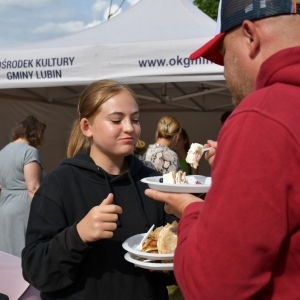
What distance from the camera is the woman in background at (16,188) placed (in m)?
4.89

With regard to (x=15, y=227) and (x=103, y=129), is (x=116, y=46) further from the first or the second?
(x=103, y=129)

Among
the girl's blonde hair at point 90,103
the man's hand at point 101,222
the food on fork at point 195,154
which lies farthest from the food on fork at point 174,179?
the girl's blonde hair at point 90,103

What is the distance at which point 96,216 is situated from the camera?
161 centimetres

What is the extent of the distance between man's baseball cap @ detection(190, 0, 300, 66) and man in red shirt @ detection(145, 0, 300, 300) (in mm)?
15

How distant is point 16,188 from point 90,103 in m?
3.19

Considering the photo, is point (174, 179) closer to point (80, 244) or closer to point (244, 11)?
point (80, 244)

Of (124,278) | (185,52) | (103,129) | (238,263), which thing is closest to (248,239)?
(238,263)

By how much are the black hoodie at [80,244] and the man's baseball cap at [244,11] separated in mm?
916

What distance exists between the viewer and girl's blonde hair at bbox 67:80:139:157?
206 centimetres

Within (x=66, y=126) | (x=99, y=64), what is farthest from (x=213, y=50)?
(x=66, y=126)

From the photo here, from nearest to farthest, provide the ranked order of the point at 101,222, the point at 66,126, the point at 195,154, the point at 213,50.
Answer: the point at 213,50
the point at 101,222
the point at 195,154
the point at 66,126

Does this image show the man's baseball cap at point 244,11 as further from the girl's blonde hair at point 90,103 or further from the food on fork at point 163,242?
the girl's blonde hair at point 90,103

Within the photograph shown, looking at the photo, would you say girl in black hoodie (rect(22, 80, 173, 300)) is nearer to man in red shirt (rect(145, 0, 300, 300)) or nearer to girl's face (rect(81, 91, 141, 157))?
girl's face (rect(81, 91, 141, 157))

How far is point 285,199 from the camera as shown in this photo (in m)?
0.86
